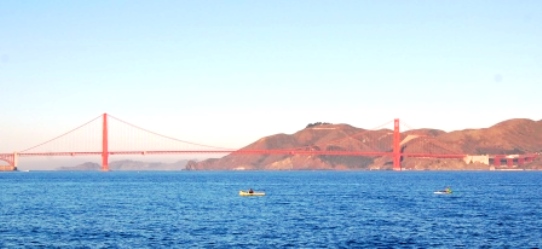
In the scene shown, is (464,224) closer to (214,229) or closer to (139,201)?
(214,229)

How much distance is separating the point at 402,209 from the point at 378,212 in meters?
3.63

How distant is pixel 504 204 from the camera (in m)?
72.2

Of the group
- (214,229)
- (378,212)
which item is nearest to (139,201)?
(378,212)

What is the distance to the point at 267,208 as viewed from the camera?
67.0 meters

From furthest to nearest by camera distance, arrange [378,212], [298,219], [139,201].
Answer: [139,201]
[378,212]
[298,219]

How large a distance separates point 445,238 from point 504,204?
3103 centimetres

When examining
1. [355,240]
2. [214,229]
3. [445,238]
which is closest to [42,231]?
[214,229]

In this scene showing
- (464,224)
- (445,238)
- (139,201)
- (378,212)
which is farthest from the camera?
(139,201)

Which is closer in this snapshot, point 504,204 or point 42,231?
point 42,231

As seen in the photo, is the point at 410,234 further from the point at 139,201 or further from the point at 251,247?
the point at 139,201

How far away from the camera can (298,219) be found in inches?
2174

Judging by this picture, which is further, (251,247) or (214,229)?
(214,229)

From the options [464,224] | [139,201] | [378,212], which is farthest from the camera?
[139,201]

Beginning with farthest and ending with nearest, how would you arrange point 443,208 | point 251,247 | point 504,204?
point 504,204 → point 443,208 → point 251,247
